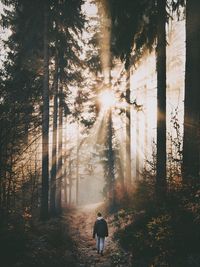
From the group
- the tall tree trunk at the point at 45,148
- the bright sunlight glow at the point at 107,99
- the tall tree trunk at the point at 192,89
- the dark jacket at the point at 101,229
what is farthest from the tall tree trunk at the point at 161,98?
the bright sunlight glow at the point at 107,99

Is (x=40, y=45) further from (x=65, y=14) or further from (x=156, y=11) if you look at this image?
(x=156, y=11)

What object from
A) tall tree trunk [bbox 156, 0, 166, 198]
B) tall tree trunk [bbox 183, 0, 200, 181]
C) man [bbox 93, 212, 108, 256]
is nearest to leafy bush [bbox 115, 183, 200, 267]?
tall tree trunk [bbox 183, 0, 200, 181]

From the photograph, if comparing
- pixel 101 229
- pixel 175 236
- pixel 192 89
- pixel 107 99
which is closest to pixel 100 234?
pixel 101 229

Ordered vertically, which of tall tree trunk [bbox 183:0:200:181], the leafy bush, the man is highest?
tall tree trunk [bbox 183:0:200:181]

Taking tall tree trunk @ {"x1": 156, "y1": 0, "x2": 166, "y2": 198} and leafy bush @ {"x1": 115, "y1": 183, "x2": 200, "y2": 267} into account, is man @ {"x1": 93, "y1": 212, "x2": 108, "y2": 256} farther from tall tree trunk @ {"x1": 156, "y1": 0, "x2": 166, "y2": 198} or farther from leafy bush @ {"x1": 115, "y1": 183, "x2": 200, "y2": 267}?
tall tree trunk @ {"x1": 156, "y1": 0, "x2": 166, "y2": 198}

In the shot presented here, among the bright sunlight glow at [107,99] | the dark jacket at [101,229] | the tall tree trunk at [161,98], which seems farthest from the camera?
the bright sunlight glow at [107,99]

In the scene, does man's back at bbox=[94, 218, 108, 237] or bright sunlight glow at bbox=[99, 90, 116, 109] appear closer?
man's back at bbox=[94, 218, 108, 237]

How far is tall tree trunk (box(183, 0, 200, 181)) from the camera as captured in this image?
1067cm

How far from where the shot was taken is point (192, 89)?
11.0 metres

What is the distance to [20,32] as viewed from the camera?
70.1ft

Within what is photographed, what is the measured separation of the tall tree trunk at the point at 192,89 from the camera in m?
10.7

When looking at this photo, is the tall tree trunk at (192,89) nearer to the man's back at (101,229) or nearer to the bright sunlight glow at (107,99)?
the man's back at (101,229)

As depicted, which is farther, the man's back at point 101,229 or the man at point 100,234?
the man's back at point 101,229

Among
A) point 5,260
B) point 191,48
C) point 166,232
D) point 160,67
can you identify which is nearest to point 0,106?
point 5,260
